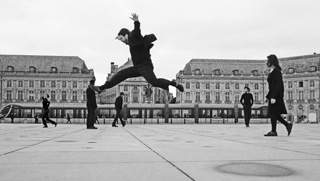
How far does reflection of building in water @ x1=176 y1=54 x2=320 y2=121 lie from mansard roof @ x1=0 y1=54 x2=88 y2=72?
24.4 meters

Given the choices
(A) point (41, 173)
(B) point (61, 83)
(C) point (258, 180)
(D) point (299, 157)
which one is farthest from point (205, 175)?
(B) point (61, 83)

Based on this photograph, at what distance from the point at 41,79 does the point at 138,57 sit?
75903 millimetres

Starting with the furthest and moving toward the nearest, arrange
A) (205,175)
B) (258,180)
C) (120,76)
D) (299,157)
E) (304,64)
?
(304,64)
(120,76)
(299,157)
(205,175)
(258,180)

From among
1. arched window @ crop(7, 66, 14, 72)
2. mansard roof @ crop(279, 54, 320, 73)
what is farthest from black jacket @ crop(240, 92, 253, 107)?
arched window @ crop(7, 66, 14, 72)

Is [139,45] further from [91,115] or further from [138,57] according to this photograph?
[91,115]

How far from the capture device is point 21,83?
78.9 m

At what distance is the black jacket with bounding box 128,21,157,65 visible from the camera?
7957 mm

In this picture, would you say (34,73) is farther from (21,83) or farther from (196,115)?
(196,115)

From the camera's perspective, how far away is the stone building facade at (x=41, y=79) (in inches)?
3083

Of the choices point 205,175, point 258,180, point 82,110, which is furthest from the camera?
point 82,110

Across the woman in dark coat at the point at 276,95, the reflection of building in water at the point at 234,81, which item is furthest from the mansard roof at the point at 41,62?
the woman in dark coat at the point at 276,95

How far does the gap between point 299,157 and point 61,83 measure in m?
80.1

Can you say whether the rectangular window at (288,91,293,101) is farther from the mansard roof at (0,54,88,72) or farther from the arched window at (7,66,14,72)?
the arched window at (7,66,14,72)

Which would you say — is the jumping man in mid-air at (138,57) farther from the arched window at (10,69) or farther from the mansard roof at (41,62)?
the arched window at (10,69)
